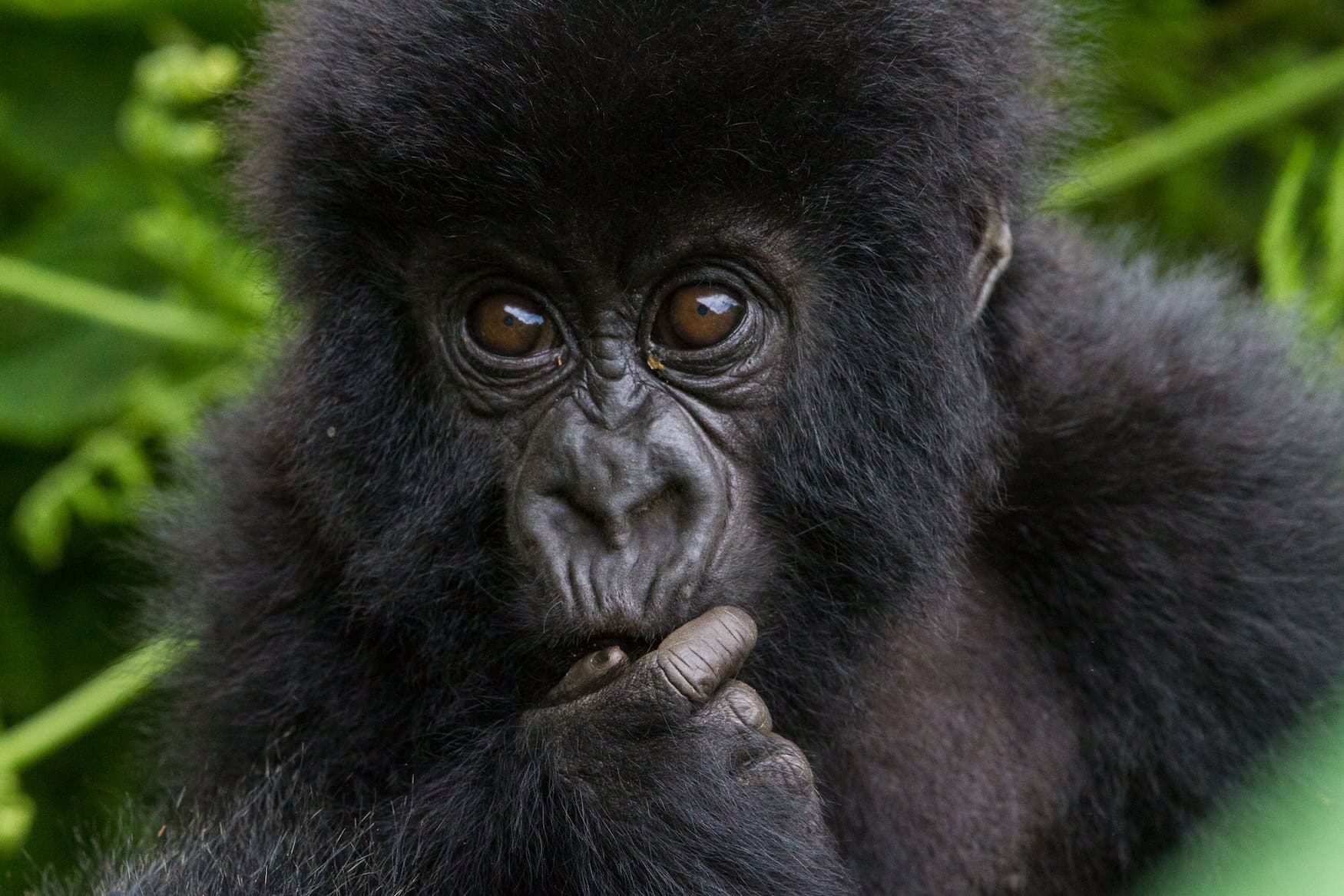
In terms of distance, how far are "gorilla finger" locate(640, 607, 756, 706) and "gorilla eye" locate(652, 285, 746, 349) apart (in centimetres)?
50

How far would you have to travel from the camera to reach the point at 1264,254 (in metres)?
4.50

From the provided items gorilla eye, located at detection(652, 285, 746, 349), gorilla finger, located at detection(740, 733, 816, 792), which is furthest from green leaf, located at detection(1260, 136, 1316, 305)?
gorilla finger, located at detection(740, 733, 816, 792)

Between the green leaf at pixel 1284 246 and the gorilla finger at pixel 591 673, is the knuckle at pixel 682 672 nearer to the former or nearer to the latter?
the gorilla finger at pixel 591 673

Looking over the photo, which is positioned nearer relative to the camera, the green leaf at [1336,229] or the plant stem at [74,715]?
the green leaf at [1336,229]

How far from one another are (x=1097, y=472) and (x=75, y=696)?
2.92 metres

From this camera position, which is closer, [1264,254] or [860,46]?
[860,46]

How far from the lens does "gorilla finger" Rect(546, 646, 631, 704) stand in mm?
2725

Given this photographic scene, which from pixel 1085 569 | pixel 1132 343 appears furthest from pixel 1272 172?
pixel 1085 569

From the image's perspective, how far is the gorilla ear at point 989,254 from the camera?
3096mm

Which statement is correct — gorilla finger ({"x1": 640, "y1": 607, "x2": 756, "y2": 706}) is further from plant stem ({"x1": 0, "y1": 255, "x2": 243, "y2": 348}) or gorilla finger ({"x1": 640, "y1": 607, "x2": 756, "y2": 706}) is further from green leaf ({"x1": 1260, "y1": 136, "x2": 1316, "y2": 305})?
plant stem ({"x1": 0, "y1": 255, "x2": 243, "y2": 348})

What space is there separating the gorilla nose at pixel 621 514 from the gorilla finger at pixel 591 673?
7 centimetres

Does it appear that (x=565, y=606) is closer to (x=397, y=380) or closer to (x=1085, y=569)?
(x=397, y=380)

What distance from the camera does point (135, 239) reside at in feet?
15.8

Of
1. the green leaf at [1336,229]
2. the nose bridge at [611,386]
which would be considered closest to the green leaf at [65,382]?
the nose bridge at [611,386]
